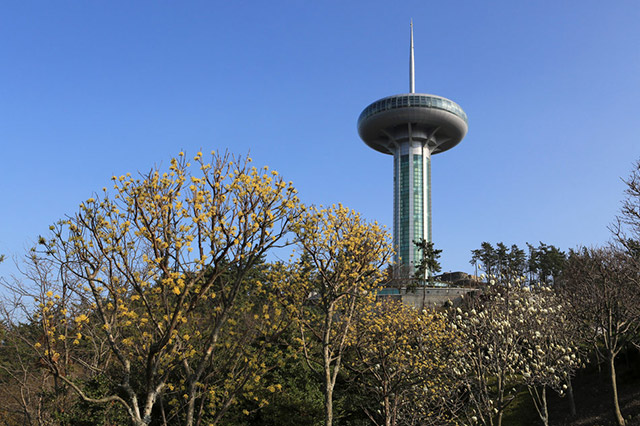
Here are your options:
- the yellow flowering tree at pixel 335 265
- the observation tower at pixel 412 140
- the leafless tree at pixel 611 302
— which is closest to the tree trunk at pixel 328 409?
the yellow flowering tree at pixel 335 265

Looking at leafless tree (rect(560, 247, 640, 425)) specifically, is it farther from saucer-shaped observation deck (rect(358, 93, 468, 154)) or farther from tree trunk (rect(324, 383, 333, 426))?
saucer-shaped observation deck (rect(358, 93, 468, 154))

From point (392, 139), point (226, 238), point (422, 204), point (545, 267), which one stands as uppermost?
point (392, 139)

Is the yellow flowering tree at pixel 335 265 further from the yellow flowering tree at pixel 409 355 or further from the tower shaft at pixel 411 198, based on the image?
the tower shaft at pixel 411 198

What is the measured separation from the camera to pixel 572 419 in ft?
94.6

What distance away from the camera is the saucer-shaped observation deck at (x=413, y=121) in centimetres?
11519

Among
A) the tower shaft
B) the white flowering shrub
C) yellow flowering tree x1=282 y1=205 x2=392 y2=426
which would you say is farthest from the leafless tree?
the tower shaft

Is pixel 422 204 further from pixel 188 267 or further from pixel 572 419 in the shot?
pixel 188 267

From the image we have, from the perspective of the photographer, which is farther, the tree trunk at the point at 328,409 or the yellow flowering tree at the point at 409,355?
the yellow flowering tree at the point at 409,355

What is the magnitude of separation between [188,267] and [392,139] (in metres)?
115

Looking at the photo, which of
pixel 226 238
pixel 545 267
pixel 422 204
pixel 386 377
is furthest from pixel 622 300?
pixel 422 204

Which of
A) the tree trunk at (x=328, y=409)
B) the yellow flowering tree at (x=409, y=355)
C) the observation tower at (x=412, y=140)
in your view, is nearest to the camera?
the tree trunk at (x=328, y=409)

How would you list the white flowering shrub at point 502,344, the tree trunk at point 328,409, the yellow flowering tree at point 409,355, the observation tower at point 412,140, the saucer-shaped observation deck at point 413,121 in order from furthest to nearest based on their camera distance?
the saucer-shaped observation deck at point 413,121
the observation tower at point 412,140
the yellow flowering tree at point 409,355
the white flowering shrub at point 502,344
the tree trunk at point 328,409

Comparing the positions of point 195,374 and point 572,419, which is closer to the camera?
point 195,374

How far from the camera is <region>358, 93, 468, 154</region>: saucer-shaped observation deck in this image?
115188 mm
